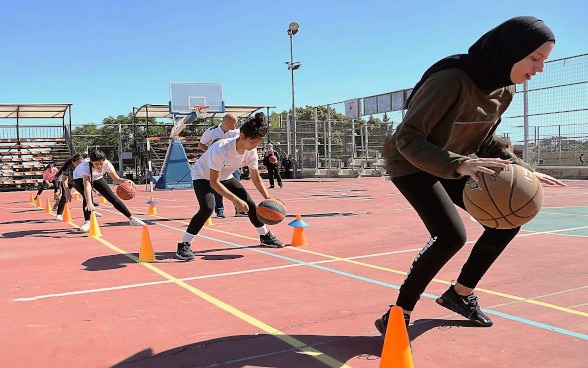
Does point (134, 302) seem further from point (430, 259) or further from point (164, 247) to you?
point (164, 247)

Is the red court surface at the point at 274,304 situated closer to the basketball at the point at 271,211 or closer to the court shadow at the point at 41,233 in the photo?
the basketball at the point at 271,211

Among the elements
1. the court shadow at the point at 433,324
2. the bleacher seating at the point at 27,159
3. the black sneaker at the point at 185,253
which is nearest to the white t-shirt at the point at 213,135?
the black sneaker at the point at 185,253

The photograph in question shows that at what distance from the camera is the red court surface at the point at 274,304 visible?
11.8ft

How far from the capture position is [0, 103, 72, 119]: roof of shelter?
32812mm

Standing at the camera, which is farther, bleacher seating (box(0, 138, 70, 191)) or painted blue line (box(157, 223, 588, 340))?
bleacher seating (box(0, 138, 70, 191))

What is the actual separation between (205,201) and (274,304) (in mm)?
2790

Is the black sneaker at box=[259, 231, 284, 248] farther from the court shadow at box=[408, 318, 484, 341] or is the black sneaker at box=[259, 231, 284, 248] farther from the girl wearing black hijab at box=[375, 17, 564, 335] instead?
the girl wearing black hijab at box=[375, 17, 564, 335]

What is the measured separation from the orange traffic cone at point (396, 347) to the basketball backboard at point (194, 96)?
31.3 metres

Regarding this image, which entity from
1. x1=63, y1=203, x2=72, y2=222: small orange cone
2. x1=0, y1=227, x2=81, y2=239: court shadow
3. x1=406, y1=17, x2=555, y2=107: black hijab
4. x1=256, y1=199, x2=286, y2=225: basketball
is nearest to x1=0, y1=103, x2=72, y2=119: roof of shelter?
x1=63, y1=203, x2=72, y2=222: small orange cone

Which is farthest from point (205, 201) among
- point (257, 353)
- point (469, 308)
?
point (469, 308)

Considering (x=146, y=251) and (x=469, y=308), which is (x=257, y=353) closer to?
(x=469, y=308)

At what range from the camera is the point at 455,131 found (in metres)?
3.62

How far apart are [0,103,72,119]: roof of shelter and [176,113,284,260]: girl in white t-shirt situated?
94.5ft

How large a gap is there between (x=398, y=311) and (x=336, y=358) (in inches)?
28.2
